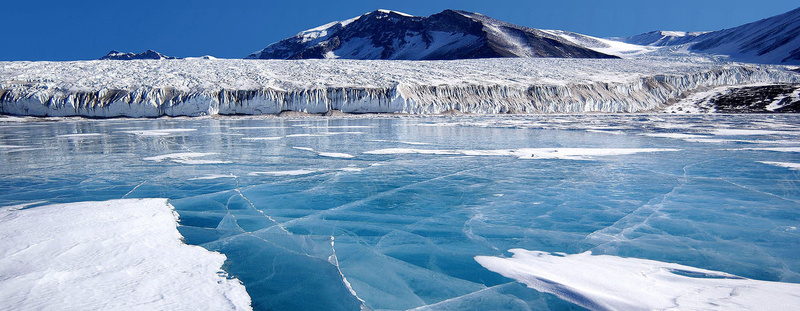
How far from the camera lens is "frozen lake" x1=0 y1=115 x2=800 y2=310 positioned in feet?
9.12

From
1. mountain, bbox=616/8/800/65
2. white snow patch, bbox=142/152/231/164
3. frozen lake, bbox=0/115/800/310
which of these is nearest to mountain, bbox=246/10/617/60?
mountain, bbox=616/8/800/65

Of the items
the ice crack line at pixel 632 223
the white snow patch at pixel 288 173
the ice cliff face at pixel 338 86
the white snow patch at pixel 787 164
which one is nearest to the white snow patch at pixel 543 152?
the white snow patch at pixel 787 164

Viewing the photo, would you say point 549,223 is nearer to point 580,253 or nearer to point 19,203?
point 580,253

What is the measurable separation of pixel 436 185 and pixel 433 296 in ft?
10.2

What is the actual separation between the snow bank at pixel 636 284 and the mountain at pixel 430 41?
224 ft

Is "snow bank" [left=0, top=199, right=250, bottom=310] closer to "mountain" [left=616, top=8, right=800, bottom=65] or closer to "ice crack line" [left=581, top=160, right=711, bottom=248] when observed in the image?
"ice crack line" [left=581, top=160, right=711, bottom=248]

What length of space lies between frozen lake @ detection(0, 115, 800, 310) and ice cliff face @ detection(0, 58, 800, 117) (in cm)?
1884

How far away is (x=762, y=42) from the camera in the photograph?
6312 cm

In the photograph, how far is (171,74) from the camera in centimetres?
2970

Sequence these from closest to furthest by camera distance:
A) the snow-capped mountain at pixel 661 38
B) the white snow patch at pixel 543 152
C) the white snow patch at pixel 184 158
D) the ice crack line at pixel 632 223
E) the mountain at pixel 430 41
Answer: the ice crack line at pixel 632 223 < the white snow patch at pixel 184 158 < the white snow patch at pixel 543 152 < the mountain at pixel 430 41 < the snow-capped mountain at pixel 661 38

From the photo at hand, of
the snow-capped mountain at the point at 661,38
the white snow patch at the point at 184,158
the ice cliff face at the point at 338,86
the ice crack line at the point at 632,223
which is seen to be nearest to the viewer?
the ice crack line at the point at 632,223

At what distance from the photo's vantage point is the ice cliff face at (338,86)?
1024 inches

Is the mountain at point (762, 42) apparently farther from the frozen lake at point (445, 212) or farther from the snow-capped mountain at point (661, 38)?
the frozen lake at point (445, 212)

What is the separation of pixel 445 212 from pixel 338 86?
24.7 m
